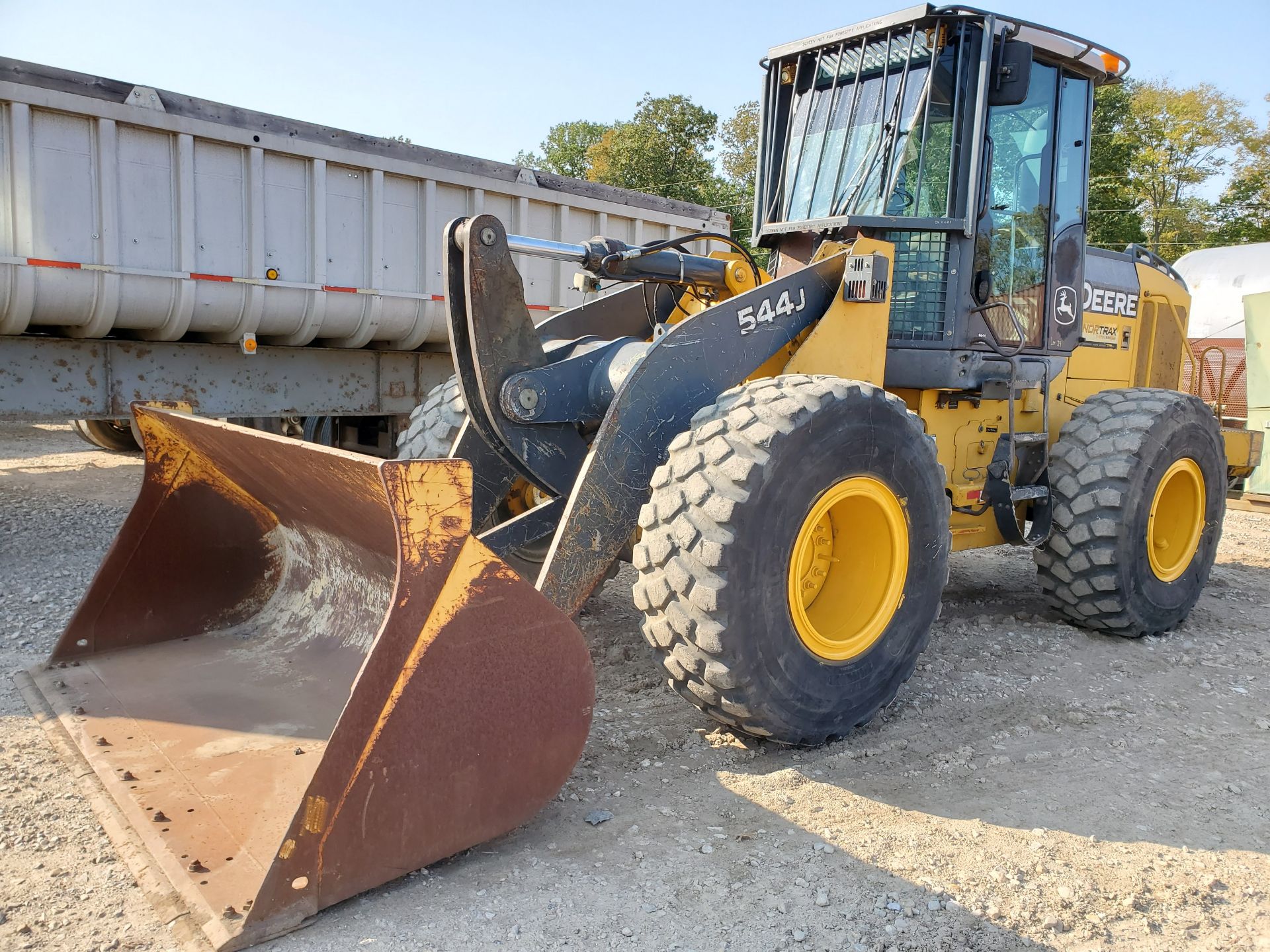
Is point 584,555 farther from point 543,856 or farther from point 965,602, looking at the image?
point 965,602

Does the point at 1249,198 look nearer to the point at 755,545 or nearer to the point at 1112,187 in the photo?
the point at 1112,187

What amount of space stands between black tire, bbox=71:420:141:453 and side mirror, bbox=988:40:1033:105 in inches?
340

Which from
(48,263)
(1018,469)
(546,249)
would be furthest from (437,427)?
(48,263)

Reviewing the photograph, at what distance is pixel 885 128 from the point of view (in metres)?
4.41

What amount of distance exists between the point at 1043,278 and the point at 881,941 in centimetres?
361

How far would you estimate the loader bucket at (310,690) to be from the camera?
230 cm

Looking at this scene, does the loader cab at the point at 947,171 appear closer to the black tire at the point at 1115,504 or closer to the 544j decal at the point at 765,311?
the black tire at the point at 1115,504

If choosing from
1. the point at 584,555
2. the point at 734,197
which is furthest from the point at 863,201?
the point at 734,197

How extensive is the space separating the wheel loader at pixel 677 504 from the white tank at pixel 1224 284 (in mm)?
10544

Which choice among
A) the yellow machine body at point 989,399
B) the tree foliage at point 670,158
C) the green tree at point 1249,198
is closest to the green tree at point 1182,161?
the green tree at point 1249,198

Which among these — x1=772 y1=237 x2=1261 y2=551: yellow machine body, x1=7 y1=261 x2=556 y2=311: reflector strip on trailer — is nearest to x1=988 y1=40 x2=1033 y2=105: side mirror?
x1=772 y1=237 x2=1261 y2=551: yellow machine body

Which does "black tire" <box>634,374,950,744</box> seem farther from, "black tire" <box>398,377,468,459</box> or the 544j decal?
"black tire" <box>398,377,468,459</box>

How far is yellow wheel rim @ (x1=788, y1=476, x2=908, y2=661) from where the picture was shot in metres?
3.30

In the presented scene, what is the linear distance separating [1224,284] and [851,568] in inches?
547
